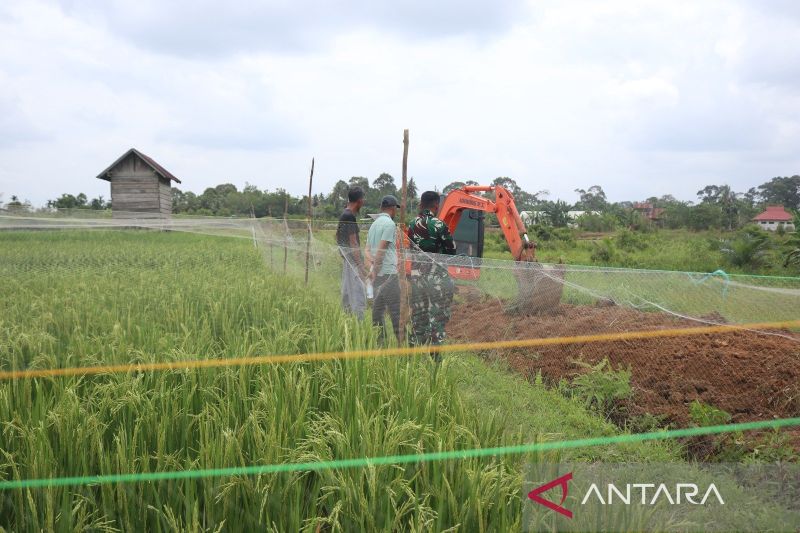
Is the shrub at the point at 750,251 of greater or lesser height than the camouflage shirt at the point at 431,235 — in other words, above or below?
below

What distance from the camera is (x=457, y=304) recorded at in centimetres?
825

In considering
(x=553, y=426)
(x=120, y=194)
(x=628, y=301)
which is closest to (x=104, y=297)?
(x=553, y=426)

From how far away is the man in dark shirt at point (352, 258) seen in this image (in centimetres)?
606

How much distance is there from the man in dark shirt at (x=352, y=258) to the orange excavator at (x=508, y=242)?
27.0 inches

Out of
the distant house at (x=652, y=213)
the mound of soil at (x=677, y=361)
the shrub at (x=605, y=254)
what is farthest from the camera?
the distant house at (x=652, y=213)

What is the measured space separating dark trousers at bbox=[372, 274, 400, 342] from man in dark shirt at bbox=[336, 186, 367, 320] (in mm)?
430

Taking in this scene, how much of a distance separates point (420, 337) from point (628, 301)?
81.9 inches

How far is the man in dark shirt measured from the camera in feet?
19.9

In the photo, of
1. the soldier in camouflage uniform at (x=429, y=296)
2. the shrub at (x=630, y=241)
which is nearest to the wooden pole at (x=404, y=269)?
the soldier in camouflage uniform at (x=429, y=296)

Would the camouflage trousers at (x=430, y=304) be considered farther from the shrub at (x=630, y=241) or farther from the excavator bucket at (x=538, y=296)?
the shrub at (x=630, y=241)

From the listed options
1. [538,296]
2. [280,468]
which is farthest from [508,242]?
[280,468]

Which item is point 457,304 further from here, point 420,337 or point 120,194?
point 120,194

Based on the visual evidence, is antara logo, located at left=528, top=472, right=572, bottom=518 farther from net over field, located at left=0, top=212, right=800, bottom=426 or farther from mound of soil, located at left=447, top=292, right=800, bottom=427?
mound of soil, located at left=447, top=292, right=800, bottom=427

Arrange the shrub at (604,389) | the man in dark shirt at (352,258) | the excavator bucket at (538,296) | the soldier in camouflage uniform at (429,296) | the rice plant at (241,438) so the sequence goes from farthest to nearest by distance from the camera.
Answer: the excavator bucket at (538,296) → the man in dark shirt at (352,258) → the soldier in camouflage uniform at (429,296) → the shrub at (604,389) → the rice plant at (241,438)
